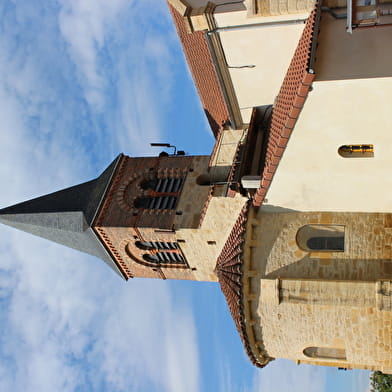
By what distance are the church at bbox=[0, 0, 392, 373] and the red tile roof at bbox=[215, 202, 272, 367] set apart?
0.07m

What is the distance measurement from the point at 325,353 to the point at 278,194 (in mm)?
5553

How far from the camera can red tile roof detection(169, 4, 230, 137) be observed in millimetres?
18184

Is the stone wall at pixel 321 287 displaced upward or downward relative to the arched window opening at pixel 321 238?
downward

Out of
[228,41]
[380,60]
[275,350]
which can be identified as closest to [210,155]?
[228,41]

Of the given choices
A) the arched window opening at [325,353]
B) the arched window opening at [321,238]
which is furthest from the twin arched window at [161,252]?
the arched window opening at [325,353]

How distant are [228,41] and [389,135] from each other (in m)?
7.70

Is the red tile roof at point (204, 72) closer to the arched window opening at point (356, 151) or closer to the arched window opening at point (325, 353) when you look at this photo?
the arched window opening at point (356, 151)

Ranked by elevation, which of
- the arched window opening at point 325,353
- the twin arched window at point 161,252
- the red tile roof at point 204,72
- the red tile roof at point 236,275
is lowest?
the arched window opening at point 325,353

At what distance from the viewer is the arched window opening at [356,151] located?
11.5 meters

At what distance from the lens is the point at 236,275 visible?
47.2 ft

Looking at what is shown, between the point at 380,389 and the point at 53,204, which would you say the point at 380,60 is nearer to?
the point at 53,204

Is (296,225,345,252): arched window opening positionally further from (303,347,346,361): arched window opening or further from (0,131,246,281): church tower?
(303,347,346,361): arched window opening

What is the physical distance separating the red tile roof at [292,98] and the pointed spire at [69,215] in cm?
845

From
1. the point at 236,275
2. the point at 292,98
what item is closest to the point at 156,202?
the point at 236,275
